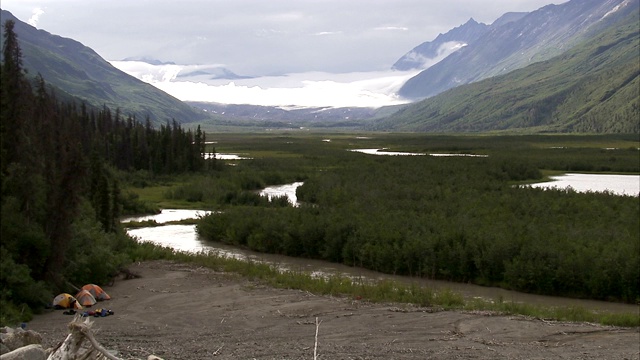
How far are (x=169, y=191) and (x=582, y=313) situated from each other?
51.9 m

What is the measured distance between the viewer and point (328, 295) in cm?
2558

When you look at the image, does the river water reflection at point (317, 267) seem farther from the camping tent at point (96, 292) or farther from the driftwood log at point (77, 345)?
the driftwood log at point (77, 345)

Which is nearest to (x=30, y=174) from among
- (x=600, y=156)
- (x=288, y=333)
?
(x=288, y=333)

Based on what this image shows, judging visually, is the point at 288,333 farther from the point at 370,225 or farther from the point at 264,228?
the point at 264,228

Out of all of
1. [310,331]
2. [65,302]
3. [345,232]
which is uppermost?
[345,232]

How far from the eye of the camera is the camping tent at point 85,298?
2406 centimetres

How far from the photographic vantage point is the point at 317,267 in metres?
35.2

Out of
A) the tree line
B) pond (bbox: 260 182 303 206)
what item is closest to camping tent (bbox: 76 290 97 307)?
the tree line

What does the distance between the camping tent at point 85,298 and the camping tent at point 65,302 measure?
1.54ft

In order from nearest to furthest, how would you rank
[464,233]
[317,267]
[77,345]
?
A: [77,345]
[464,233]
[317,267]

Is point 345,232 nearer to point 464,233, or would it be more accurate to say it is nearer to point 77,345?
point 464,233

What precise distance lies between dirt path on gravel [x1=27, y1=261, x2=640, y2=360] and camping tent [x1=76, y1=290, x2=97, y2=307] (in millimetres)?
446

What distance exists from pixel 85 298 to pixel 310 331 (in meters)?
8.92

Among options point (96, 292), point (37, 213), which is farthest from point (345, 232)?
point (37, 213)
